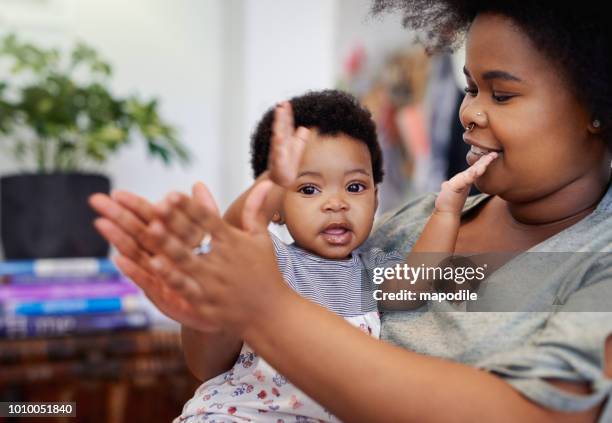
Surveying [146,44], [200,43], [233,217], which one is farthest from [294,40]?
[233,217]

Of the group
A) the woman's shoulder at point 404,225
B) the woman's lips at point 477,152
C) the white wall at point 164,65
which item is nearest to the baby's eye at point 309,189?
the woman's shoulder at point 404,225

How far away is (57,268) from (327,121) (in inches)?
43.7

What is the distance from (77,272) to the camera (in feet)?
6.05

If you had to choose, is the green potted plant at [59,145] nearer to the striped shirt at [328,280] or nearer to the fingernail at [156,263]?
the striped shirt at [328,280]

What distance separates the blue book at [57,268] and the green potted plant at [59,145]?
0.09 meters

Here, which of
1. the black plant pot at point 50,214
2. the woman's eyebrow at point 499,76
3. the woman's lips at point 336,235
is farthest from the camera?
the black plant pot at point 50,214

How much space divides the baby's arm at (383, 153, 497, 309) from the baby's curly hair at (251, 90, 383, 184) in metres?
0.18

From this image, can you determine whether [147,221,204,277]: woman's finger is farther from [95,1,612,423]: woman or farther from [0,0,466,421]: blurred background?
[0,0,466,421]: blurred background

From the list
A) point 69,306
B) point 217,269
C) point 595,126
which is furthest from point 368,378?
point 69,306

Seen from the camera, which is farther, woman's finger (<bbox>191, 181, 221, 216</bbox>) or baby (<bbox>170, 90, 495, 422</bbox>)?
baby (<bbox>170, 90, 495, 422</bbox>)

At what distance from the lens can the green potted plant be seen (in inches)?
75.9

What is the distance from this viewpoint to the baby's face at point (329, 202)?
0.95m

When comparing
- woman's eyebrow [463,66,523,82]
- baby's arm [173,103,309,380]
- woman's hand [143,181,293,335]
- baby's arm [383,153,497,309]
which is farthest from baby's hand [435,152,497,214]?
woman's hand [143,181,293,335]

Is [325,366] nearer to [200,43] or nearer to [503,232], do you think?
[503,232]
